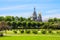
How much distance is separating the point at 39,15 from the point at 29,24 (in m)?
41.4

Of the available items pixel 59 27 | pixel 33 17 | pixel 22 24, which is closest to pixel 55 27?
pixel 59 27

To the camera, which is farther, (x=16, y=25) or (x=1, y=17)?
(x=1, y=17)

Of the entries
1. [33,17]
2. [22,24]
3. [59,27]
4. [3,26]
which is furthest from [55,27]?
[33,17]

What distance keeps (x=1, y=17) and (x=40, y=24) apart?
28640mm

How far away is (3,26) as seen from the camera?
47.2m

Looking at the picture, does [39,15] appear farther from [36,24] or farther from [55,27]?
[55,27]

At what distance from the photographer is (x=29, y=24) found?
80.4 meters

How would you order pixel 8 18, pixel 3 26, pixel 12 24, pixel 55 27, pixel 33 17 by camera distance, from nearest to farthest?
pixel 3 26, pixel 55 27, pixel 12 24, pixel 8 18, pixel 33 17

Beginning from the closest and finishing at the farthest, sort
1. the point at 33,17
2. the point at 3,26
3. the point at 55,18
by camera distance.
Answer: the point at 3,26 < the point at 55,18 < the point at 33,17

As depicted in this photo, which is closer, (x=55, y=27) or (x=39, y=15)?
(x=55, y=27)

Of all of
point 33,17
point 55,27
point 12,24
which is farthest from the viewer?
point 33,17

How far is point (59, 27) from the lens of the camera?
72562mm

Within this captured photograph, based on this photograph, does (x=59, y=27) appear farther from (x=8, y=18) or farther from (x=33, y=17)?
(x=33, y=17)

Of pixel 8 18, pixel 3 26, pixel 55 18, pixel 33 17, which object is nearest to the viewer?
pixel 3 26
